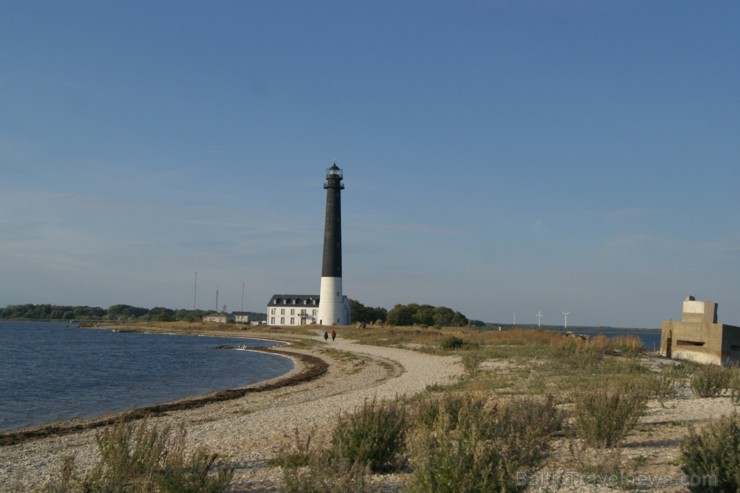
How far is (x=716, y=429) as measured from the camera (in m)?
7.48

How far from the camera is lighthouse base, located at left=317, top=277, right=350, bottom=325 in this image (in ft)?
252

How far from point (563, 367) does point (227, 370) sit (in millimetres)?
22341

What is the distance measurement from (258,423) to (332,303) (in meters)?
62.6

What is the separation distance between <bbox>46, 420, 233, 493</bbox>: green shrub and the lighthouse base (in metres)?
68.4

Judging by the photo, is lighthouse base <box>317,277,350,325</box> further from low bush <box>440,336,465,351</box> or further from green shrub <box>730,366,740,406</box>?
green shrub <box>730,366,740,406</box>

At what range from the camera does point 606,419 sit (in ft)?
31.5

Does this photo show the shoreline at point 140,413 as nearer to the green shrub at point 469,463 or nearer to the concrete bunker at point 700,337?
the green shrub at point 469,463

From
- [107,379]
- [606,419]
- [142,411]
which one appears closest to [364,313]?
[107,379]

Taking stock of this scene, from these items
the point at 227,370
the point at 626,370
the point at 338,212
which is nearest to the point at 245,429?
the point at 626,370

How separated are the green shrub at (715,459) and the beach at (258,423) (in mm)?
4640

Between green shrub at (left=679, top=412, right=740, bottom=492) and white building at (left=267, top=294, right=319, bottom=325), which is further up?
green shrub at (left=679, top=412, right=740, bottom=492)

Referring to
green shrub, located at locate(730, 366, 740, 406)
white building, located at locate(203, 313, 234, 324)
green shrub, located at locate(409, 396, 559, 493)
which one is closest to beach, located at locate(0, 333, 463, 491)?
green shrub, located at locate(409, 396, 559, 493)

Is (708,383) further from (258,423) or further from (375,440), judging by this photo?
(258,423)

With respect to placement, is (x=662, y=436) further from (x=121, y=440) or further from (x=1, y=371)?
(x=1, y=371)
